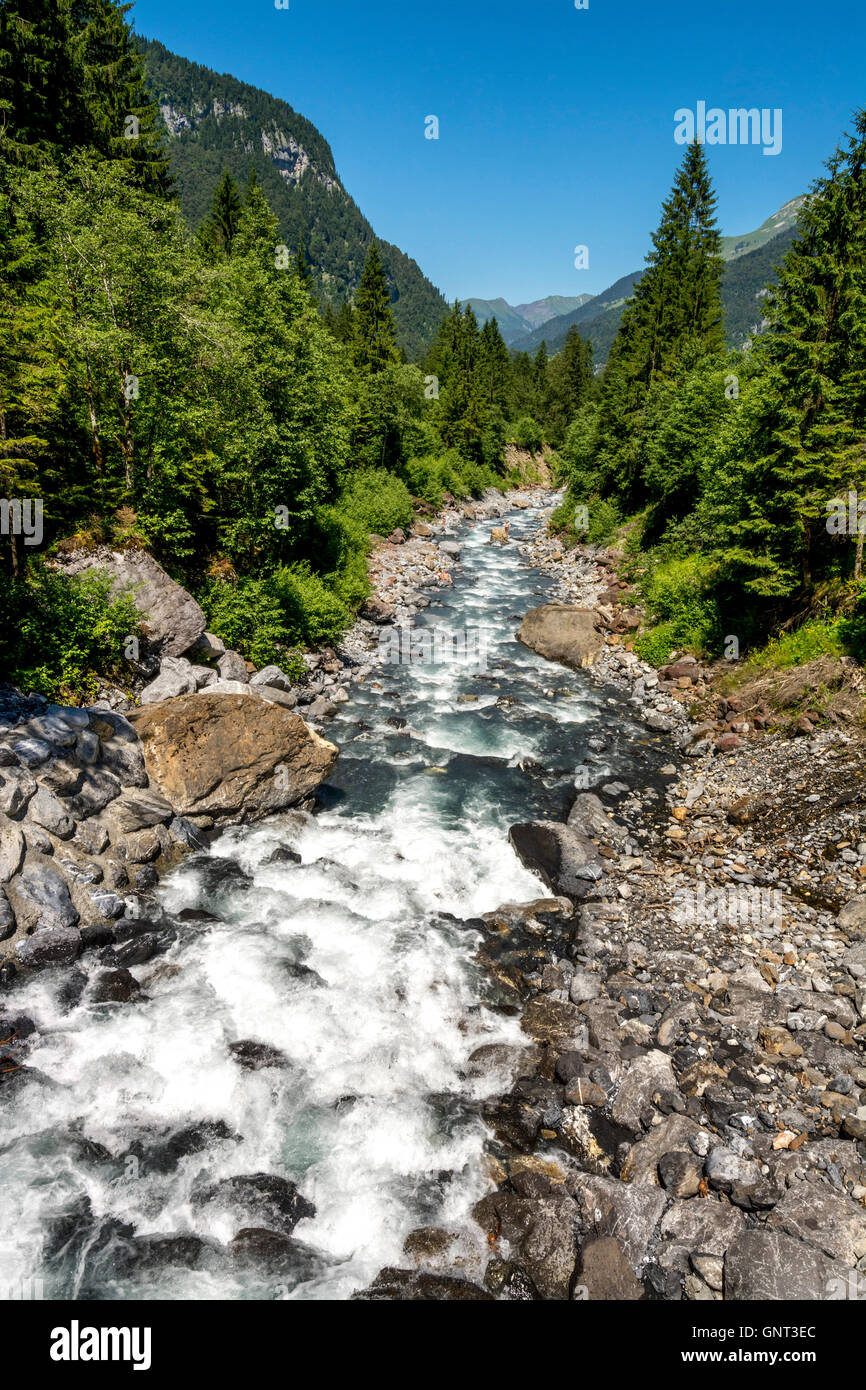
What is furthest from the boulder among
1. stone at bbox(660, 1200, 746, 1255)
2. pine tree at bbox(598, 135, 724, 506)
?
pine tree at bbox(598, 135, 724, 506)

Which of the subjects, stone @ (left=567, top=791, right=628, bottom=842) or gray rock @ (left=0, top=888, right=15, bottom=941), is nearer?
gray rock @ (left=0, top=888, right=15, bottom=941)

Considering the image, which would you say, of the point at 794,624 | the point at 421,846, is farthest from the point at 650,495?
the point at 421,846

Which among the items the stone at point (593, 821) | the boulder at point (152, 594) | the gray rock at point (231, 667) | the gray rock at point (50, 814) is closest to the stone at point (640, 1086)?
the stone at point (593, 821)

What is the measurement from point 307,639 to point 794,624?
1569cm

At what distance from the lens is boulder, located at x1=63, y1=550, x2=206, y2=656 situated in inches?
627

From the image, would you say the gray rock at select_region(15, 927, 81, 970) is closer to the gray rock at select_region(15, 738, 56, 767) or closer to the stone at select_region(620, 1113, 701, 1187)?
the gray rock at select_region(15, 738, 56, 767)

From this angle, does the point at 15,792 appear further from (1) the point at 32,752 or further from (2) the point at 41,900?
(2) the point at 41,900

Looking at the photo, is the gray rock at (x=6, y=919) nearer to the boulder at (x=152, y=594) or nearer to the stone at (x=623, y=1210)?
the boulder at (x=152, y=594)

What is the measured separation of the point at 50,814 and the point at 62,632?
5338 millimetres

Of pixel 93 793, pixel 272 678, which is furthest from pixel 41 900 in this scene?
pixel 272 678

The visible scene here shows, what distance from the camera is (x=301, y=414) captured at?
2141 cm

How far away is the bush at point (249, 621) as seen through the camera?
1916 centimetres

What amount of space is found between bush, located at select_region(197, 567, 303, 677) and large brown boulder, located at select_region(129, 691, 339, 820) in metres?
5.37

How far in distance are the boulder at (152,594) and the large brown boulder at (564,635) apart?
45.8ft
